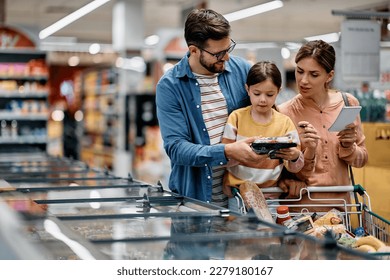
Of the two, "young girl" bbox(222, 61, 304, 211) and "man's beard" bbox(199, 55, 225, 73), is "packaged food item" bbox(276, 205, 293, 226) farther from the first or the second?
"man's beard" bbox(199, 55, 225, 73)

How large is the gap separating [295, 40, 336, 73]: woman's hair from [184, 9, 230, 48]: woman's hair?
0.34 m

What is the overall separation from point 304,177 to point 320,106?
337 mm

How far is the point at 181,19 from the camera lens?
51.9 ft

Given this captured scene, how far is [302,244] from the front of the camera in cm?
197

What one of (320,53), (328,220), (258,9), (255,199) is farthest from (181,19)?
(328,220)

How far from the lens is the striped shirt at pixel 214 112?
10.3 ft

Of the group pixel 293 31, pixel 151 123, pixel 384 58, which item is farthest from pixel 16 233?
pixel 293 31

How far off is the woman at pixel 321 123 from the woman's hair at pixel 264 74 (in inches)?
4.6

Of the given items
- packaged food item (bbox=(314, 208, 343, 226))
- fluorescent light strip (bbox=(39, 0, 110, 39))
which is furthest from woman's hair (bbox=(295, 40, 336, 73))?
fluorescent light strip (bbox=(39, 0, 110, 39))

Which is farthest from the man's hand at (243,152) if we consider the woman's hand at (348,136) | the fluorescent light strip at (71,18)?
the fluorescent light strip at (71,18)

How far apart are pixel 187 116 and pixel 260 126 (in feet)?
1.09

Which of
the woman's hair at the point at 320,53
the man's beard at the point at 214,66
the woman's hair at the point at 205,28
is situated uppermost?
the woman's hair at the point at 205,28

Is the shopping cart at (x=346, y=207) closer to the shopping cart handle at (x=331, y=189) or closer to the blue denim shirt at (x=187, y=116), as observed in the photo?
the shopping cart handle at (x=331, y=189)
